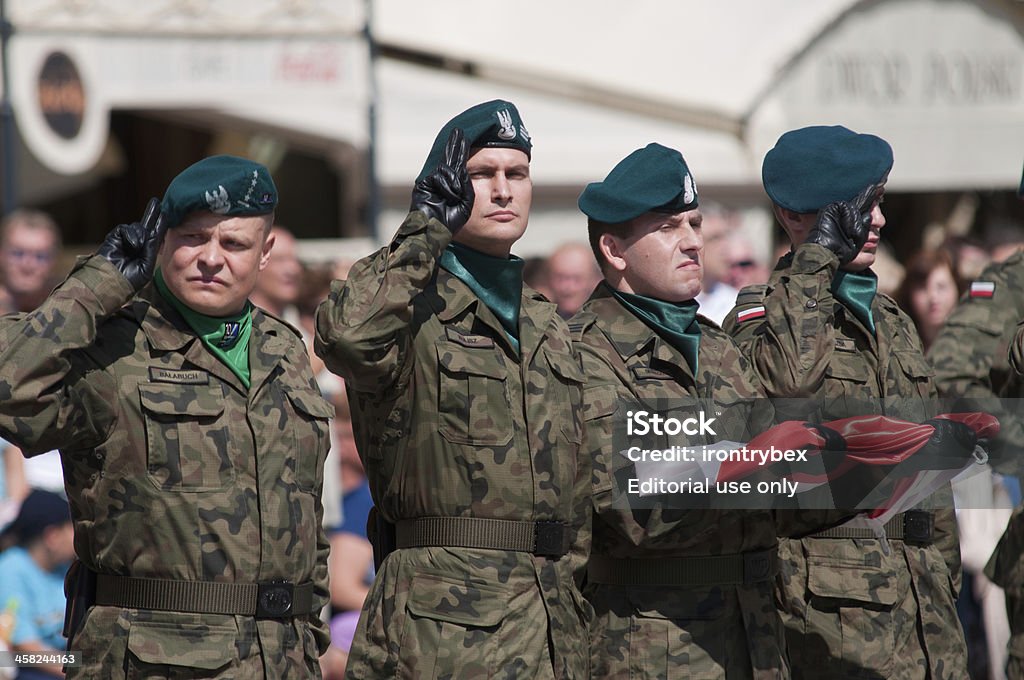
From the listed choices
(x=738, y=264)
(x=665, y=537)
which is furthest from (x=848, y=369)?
(x=738, y=264)

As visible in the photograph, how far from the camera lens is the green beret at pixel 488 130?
4551 mm

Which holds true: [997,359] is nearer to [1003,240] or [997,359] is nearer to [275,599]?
[1003,240]

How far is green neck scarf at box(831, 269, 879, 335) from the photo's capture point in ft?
17.7

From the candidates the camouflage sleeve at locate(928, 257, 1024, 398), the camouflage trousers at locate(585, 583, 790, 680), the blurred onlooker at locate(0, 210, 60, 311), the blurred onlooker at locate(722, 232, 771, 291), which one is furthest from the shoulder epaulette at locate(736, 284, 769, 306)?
the blurred onlooker at locate(0, 210, 60, 311)

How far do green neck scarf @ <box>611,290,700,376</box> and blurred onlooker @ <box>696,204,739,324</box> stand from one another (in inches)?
107

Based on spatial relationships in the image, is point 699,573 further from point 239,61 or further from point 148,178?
point 148,178

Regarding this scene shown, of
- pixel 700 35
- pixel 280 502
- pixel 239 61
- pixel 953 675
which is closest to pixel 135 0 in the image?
pixel 239 61

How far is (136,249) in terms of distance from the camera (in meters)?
4.39

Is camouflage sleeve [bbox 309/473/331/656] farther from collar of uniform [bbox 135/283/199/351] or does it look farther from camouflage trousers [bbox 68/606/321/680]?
collar of uniform [bbox 135/283/199/351]

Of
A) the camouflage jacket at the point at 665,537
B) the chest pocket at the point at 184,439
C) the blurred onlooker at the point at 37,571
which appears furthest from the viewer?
the blurred onlooker at the point at 37,571

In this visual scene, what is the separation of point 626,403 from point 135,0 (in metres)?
5.53

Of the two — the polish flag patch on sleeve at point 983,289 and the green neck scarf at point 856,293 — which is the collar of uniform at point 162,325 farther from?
the polish flag patch on sleeve at point 983,289

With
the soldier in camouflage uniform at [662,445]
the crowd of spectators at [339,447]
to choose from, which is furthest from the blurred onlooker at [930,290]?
the soldier in camouflage uniform at [662,445]

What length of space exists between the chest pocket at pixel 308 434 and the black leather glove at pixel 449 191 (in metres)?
0.66
